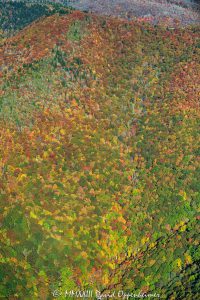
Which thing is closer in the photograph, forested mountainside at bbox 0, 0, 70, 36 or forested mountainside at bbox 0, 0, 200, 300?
forested mountainside at bbox 0, 0, 200, 300

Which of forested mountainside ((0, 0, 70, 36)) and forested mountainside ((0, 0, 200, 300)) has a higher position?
forested mountainside ((0, 0, 70, 36))

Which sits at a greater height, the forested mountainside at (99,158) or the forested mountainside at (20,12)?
the forested mountainside at (20,12)

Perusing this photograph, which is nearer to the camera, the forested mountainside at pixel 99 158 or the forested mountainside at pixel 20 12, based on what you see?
the forested mountainside at pixel 99 158

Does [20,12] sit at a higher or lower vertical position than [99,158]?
higher

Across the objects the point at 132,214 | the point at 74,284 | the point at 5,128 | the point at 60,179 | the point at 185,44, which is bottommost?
the point at 74,284

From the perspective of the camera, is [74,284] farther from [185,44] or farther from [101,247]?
[185,44]

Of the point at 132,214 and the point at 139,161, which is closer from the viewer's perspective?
the point at 132,214

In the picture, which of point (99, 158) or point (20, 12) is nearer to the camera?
point (99, 158)

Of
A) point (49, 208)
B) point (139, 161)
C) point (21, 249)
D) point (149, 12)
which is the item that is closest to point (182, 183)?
point (139, 161)
